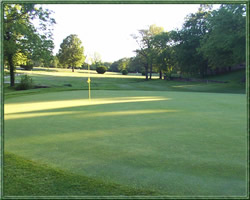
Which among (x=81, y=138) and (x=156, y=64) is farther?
(x=156, y=64)

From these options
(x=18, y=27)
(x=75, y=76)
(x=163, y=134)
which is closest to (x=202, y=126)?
(x=163, y=134)

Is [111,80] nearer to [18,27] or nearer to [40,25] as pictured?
[40,25]

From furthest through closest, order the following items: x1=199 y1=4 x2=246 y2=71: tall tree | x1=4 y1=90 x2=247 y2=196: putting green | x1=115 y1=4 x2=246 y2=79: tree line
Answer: x1=115 y1=4 x2=246 y2=79: tree line
x1=199 y1=4 x2=246 y2=71: tall tree
x1=4 y1=90 x2=247 y2=196: putting green

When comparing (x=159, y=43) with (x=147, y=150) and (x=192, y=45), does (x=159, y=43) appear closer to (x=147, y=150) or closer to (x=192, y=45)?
(x=192, y=45)

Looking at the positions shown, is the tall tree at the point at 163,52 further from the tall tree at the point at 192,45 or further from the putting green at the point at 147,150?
the putting green at the point at 147,150

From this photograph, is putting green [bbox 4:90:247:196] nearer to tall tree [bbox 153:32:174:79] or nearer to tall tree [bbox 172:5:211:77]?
tall tree [bbox 172:5:211:77]

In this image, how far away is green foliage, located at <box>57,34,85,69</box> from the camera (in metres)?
16.6

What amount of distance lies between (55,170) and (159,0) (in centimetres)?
209

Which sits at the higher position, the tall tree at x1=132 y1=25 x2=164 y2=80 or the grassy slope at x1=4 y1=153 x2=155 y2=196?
the tall tree at x1=132 y1=25 x2=164 y2=80

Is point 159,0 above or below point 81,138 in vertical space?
above

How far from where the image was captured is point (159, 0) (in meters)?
2.40

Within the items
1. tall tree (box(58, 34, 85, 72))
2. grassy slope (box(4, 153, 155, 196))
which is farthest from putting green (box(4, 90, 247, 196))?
tall tree (box(58, 34, 85, 72))

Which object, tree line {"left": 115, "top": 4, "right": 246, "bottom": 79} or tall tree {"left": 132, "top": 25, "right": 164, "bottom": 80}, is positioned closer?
tree line {"left": 115, "top": 4, "right": 246, "bottom": 79}

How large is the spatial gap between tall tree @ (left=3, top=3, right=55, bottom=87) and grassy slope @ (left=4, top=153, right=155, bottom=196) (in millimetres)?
15409
